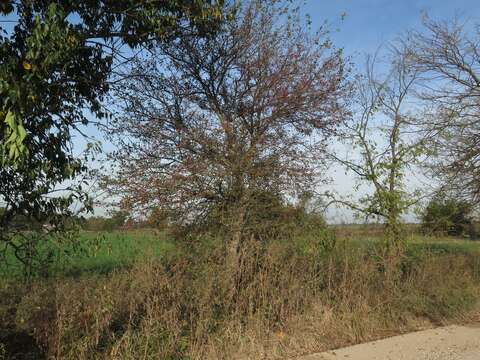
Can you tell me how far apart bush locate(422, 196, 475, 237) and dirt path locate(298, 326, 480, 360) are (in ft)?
11.7

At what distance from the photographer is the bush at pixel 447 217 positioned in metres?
9.70

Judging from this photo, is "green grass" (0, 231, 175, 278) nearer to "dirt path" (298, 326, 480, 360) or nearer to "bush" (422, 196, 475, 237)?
"dirt path" (298, 326, 480, 360)

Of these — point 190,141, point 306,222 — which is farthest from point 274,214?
point 190,141

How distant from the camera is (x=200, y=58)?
27.0 ft

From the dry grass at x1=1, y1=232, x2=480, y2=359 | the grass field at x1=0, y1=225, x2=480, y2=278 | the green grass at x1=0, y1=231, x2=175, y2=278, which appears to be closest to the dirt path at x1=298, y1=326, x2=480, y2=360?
the dry grass at x1=1, y1=232, x2=480, y2=359

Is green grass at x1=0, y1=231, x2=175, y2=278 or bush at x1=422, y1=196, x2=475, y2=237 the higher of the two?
bush at x1=422, y1=196, x2=475, y2=237

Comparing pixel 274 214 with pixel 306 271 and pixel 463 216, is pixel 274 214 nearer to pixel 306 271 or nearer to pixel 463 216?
pixel 306 271

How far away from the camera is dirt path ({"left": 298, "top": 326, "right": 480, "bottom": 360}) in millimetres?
5215

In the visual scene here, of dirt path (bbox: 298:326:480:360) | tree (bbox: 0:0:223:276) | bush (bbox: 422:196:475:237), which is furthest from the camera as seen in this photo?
bush (bbox: 422:196:475:237)


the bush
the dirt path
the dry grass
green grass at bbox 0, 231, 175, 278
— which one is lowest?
the dirt path

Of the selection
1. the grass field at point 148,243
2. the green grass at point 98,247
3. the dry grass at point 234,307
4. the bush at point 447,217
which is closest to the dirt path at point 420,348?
the dry grass at point 234,307

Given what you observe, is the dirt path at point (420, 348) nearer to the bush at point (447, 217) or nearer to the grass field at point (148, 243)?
the grass field at point (148, 243)

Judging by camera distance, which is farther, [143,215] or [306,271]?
[143,215]

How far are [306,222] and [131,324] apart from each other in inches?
162
